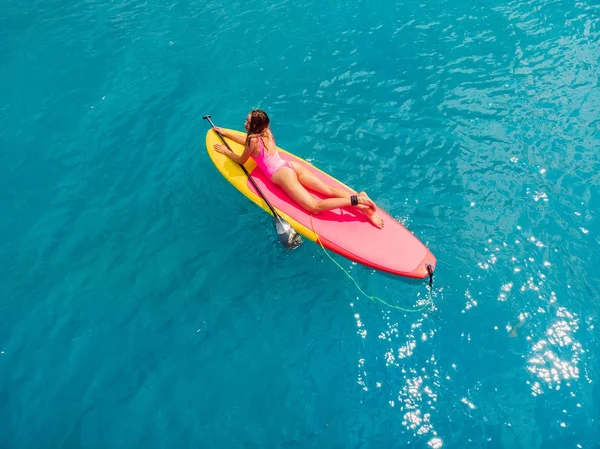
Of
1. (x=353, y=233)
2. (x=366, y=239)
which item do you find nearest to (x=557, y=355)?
(x=366, y=239)

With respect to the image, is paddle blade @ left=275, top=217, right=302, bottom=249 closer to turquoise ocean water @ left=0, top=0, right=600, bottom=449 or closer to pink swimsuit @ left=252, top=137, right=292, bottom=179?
turquoise ocean water @ left=0, top=0, right=600, bottom=449

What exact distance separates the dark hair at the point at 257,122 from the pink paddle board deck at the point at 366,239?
40.4 inches

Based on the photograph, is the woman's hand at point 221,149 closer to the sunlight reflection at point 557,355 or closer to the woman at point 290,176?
the woman at point 290,176

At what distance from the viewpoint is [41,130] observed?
9.82 metres

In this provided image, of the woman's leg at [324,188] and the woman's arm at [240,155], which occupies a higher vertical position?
the woman's arm at [240,155]

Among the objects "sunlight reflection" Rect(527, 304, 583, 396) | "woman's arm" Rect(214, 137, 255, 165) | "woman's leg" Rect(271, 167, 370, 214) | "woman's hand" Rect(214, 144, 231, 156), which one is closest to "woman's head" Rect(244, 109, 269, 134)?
"woman's arm" Rect(214, 137, 255, 165)

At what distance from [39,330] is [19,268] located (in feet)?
4.74

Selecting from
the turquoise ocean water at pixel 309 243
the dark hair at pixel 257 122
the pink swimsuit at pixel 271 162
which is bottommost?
the turquoise ocean water at pixel 309 243

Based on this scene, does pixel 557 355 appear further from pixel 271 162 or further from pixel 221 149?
pixel 221 149

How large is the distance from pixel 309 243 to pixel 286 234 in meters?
0.61

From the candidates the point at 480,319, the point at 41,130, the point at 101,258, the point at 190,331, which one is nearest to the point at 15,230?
the point at 101,258

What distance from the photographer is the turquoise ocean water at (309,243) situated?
564 cm

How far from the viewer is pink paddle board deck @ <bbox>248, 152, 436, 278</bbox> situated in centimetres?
625

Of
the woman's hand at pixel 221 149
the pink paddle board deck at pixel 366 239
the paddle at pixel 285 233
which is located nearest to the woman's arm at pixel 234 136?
the woman's hand at pixel 221 149
